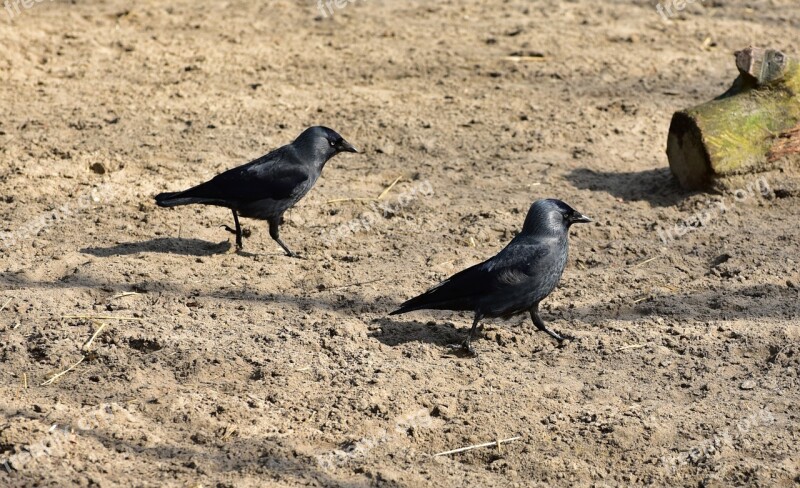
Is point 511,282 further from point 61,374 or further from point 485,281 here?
point 61,374

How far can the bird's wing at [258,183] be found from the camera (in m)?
6.91

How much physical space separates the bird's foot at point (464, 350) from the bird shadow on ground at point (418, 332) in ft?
0.25

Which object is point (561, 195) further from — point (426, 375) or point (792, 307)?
point (426, 375)

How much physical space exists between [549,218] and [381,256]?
1.45 meters

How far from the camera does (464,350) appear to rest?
18.7ft

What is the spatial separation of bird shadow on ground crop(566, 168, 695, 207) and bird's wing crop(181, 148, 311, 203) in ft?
7.33

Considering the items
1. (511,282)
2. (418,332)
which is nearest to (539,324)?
(511,282)

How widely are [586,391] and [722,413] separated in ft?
2.22

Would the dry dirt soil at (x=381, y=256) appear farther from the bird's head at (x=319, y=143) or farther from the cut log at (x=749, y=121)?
the bird's head at (x=319, y=143)

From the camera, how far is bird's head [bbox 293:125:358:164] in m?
7.20

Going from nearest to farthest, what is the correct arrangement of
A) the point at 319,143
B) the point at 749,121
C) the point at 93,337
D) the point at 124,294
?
the point at 93,337 < the point at 124,294 < the point at 319,143 < the point at 749,121

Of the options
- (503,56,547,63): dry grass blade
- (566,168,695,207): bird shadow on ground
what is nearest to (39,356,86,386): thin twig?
(566,168,695,207): bird shadow on ground

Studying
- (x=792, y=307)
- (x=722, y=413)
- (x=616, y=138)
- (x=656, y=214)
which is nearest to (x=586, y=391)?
(x=722, y=413)

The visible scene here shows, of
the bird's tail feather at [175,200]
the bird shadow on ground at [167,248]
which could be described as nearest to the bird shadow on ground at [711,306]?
the bird shadow on ground at [167,248]
